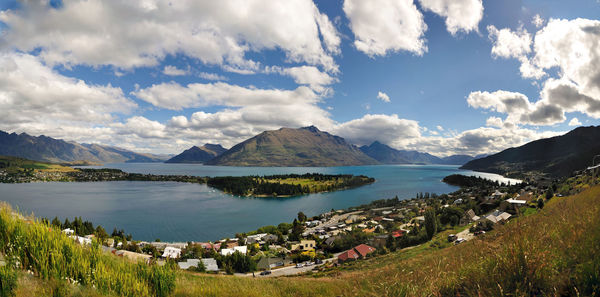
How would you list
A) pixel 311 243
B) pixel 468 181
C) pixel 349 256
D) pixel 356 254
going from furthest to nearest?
1. pixel 468 181
2. pixel 311 243
3. pixel 356 254
4. pixel 349 256

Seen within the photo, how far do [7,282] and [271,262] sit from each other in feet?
118

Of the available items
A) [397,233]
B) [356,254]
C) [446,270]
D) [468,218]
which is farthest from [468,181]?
[446,270]

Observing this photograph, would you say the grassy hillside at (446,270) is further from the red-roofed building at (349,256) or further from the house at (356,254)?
the house at (356,254)

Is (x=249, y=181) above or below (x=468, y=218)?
below

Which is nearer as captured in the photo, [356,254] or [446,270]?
[446,270]

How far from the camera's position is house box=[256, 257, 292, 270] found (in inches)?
1368

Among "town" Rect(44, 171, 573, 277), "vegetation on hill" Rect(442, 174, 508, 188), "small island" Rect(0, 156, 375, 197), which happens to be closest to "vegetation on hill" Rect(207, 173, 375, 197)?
"small island" Rect(0, 156, 375, 197)

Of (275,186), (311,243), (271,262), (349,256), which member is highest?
(349,256)

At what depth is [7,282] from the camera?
Answer: 3895 millimetres

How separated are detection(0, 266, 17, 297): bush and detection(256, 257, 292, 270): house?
33.7 meters

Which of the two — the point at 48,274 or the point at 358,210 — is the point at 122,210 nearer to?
the point at 358,210

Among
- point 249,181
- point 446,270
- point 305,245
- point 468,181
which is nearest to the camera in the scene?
point 446,270

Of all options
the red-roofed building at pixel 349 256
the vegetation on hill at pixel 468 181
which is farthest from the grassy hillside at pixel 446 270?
the vegetation on hill at pixel 468 181

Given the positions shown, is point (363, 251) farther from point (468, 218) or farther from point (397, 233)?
point (468, 218)
